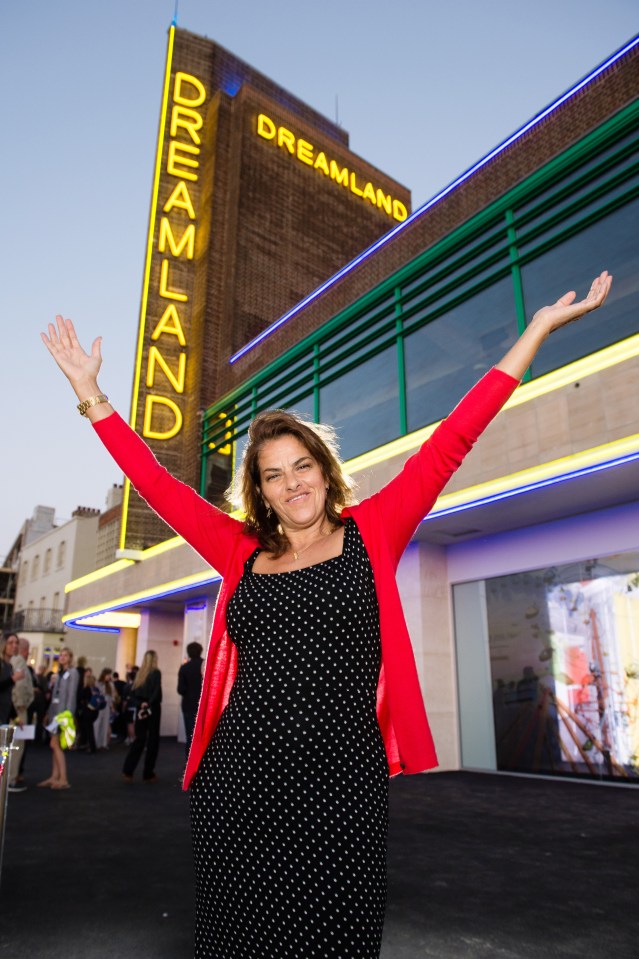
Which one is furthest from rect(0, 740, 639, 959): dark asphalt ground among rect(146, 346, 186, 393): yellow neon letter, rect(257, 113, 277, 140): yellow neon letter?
rect(257, 113, 277, 140): yellow neon letter

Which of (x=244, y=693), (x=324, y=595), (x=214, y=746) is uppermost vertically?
(x=324, y=595)

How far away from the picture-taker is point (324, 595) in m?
1.61

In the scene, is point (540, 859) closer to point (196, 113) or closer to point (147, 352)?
point (147, 352)

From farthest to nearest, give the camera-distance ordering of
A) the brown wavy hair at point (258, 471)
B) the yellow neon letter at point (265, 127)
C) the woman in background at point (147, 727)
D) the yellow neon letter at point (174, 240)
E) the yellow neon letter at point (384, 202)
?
the yellow neon letter at point (384, 202) → the yellow neon letter at point (265, 127) → the yellow neon letter at point (174, 240) → the woman in background at point (147, 727) → the brown wavy hair at point (258, 471)

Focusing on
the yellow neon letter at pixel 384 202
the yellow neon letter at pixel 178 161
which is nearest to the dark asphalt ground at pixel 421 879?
the yellow neon letter at pixel 178 161

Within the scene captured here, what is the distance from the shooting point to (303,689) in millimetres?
1525

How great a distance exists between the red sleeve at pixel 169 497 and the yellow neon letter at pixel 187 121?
68.1ft

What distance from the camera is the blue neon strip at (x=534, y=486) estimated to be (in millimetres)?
7973

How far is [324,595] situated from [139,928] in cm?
296

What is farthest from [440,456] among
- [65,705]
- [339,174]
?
[339,174]

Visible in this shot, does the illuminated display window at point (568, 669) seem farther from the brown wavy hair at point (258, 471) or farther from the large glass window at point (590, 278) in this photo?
the brown wavy hair at point (258, 471)

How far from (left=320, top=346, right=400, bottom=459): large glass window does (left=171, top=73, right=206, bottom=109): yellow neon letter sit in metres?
12.3

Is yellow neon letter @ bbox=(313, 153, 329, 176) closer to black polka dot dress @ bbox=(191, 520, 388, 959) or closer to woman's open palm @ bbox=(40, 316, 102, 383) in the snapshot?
woman's open palm @ bbox=(40, 316, 102, 383)

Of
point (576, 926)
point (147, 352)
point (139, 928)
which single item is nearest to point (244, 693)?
point (139, 928)
